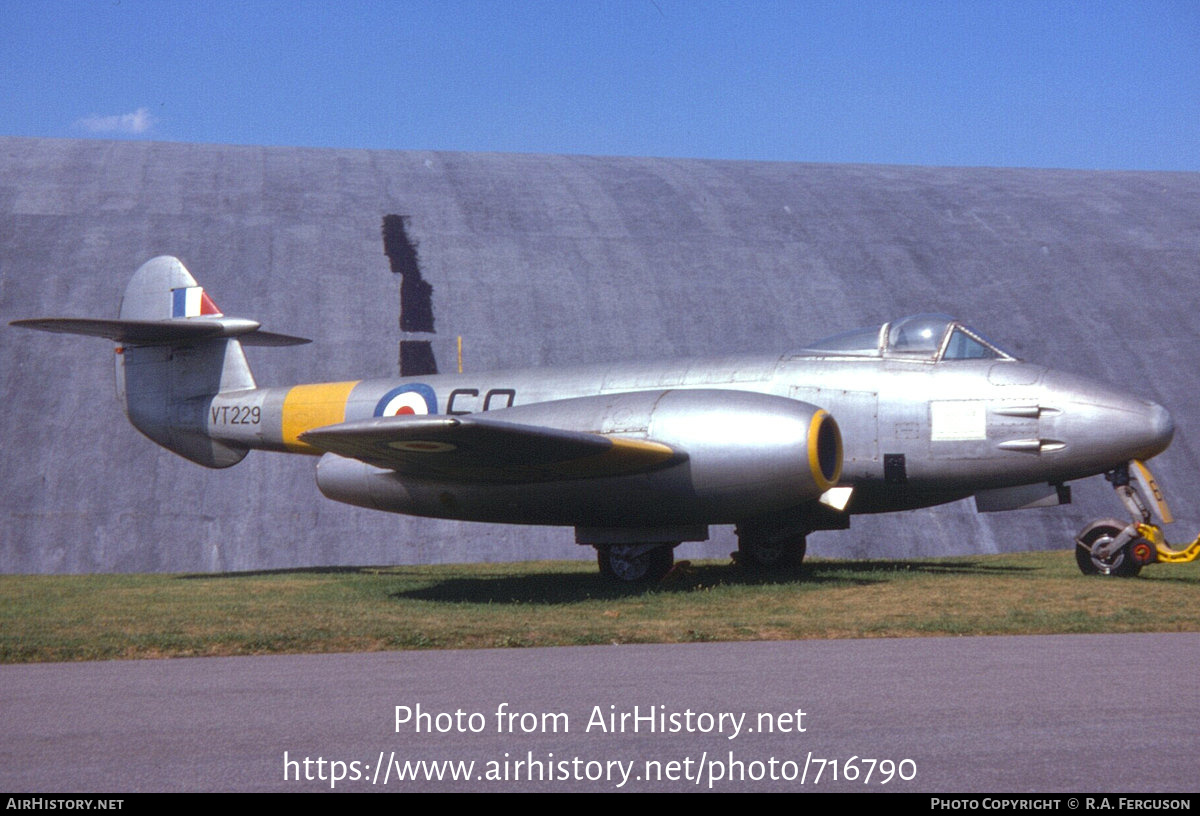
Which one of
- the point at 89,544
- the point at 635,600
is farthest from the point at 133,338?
the point at 635,600

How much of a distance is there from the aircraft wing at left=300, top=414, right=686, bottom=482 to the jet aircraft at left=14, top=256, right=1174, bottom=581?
Result: 25 millimetres

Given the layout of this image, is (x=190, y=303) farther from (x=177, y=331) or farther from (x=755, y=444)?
(x=755, y=444)

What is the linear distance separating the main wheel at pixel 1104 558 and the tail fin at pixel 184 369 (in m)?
9.81

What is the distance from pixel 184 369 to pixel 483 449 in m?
6.27

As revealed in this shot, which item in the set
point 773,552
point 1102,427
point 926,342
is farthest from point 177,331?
point 1102,427

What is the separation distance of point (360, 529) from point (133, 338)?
407cm

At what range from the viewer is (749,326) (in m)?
19.5

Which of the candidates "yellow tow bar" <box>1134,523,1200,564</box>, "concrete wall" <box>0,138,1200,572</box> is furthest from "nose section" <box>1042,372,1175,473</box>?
"concrete wall" <box>0,138,1200,572</box>

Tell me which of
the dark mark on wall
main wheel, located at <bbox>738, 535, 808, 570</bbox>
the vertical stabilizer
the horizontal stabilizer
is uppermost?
the dark mark on wall

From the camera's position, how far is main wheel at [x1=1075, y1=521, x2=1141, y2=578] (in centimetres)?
1099

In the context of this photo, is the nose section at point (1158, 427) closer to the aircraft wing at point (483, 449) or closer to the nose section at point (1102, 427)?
the nose section at point (1102, 427)

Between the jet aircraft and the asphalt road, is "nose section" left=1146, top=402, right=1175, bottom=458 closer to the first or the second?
the jet aircraft

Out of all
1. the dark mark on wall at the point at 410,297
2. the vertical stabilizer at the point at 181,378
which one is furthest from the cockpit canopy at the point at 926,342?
the dark mark on wall at the point at 410,297

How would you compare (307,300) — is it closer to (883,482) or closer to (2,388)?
(2,388)
